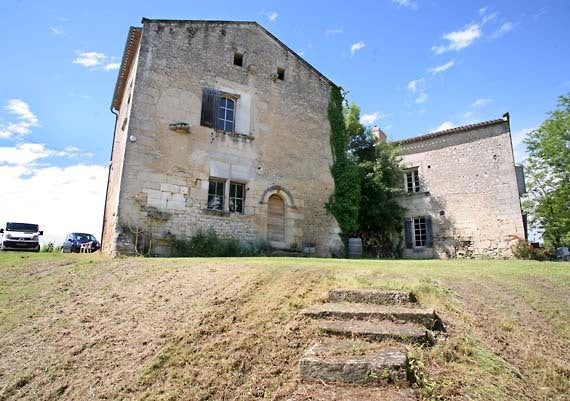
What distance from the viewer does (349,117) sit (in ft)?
57.8

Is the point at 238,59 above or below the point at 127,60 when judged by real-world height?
above

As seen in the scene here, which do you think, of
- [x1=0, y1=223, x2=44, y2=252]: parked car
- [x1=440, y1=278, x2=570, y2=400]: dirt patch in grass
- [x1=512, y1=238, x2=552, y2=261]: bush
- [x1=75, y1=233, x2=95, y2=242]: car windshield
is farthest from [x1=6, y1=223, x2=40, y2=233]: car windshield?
[x1=512, y1=238, x2=552, y2=261]: bush

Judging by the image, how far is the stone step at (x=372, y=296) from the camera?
16.7 feet

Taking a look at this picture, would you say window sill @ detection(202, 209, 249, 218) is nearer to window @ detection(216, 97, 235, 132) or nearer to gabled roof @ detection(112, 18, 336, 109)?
window @ detection(216, 97, 235, 132)

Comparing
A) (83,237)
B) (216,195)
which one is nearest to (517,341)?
(216,195)

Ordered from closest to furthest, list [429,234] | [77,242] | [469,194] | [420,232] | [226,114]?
[226,114] → [469,194] → [429,234] → [420,232] → [77,242]

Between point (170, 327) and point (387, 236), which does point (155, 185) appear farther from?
point (387, 236)

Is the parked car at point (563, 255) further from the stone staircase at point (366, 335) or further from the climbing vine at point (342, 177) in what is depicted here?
the stone staircase at point (366, 335)

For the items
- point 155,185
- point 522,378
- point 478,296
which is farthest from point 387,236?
point 522,378

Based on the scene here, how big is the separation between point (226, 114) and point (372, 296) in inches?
393

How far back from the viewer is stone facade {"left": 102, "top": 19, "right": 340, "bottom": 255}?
11.4 meters

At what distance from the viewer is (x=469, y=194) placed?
16750 mm

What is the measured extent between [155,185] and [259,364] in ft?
28.4

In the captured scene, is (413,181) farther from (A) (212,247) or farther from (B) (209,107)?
(A) (212,247)
